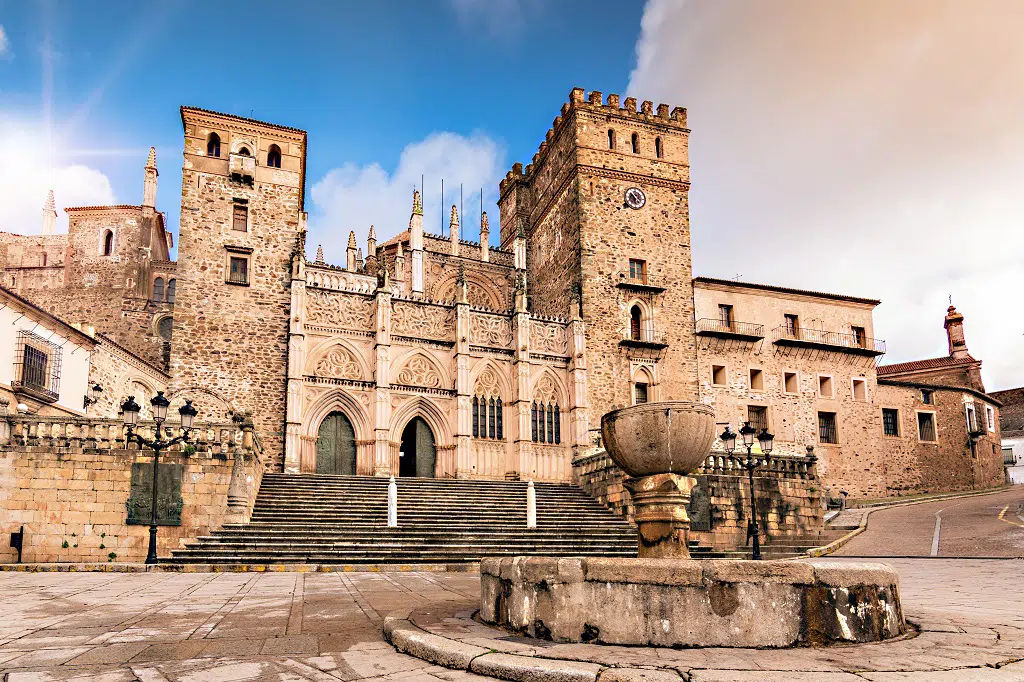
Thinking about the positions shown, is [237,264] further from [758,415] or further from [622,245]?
[758,415]

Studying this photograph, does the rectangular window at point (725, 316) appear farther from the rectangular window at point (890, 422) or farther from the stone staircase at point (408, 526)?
the stone staircase at point (408, 526)

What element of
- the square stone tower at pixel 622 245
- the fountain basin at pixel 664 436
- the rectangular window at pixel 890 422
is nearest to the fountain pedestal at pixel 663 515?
the fountain basin at pixel 664 436

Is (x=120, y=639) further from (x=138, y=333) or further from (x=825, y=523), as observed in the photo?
(x=138, y=333)

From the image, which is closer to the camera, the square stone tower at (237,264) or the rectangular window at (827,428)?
the square stone tower at (237,264)

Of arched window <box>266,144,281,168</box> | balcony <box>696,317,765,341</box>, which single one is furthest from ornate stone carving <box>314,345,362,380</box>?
balcony <box>696,317,765,341</box>

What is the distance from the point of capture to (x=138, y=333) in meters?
42.7

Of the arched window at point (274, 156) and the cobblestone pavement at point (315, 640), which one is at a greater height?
the arched window at point (274, 156)

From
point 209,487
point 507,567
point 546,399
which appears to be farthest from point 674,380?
point 507,567

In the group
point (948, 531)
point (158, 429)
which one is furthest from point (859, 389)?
point (158, 429)

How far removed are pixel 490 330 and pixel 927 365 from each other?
31.1 m

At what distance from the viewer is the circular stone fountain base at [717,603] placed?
618cm

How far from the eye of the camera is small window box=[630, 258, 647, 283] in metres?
35.2

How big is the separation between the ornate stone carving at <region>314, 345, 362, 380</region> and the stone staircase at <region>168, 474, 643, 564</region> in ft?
15.9

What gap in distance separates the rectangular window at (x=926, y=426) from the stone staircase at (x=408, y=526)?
21746 mm
